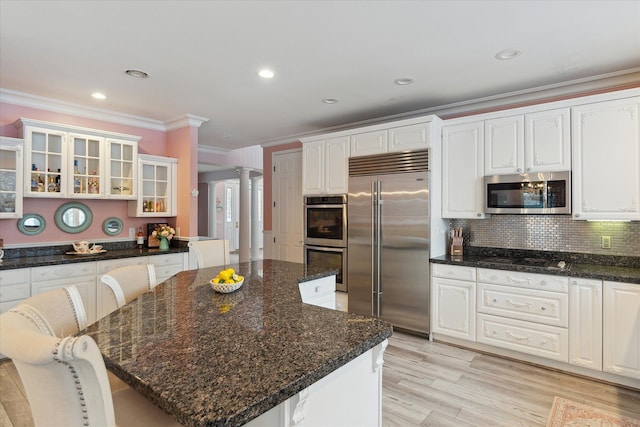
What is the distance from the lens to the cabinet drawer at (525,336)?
2977 mm

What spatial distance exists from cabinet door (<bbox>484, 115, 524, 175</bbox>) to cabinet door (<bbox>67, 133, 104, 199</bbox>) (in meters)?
4.33

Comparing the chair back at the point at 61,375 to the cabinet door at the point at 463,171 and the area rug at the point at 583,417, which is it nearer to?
the area rug at the point at 583,417

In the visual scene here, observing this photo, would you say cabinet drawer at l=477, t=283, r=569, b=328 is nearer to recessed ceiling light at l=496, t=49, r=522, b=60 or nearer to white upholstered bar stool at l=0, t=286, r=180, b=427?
recessed ceiling light at l=496, t=49, r=522, b=60

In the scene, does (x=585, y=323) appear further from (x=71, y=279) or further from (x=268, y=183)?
(x=71, y=279)

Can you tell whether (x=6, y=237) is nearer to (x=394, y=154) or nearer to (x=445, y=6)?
(x=394, y=154)

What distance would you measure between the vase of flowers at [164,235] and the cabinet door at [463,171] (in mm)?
3451

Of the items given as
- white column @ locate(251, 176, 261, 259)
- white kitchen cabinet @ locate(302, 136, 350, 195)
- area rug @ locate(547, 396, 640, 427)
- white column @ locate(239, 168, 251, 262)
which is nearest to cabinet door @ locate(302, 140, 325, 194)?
white kitchen cabinet @ locate(302, 136, 350, 195)

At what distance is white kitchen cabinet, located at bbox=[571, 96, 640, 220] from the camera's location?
2.84 meters

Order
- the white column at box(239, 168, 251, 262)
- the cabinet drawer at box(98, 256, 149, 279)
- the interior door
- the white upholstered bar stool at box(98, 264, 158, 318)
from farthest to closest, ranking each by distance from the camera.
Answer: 1. the white column at box(239, 168, 251, 262)
2. the interior door
3. the cabinet drawer at box(98, 256, 149, 279)
4. the white upholstered bar stool at box(98, 264, 158, 318)

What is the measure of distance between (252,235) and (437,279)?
266 inches

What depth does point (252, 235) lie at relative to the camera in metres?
9.65

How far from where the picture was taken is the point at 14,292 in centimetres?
324

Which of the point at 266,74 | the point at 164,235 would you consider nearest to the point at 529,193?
the point at 266,74

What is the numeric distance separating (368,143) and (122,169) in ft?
10.2
